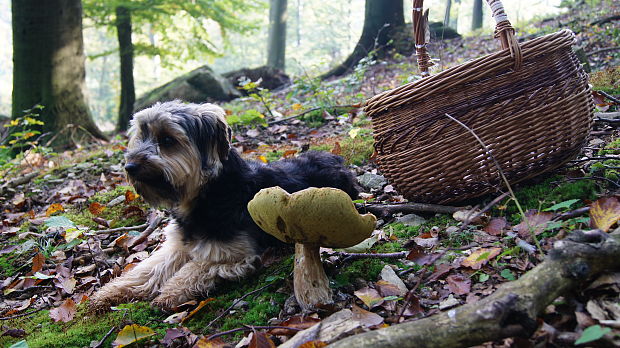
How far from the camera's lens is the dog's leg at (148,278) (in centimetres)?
342

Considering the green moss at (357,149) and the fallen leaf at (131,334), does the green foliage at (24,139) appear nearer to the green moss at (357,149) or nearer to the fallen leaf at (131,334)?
the green moss at (357,149)

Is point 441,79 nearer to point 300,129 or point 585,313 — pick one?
point 585,313

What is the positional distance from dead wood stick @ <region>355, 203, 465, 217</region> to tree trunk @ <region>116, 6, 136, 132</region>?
1141cm

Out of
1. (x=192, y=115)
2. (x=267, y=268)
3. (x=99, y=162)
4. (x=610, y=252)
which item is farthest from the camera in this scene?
(x=99, y=162)

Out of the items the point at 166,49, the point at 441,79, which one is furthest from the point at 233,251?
the point at 166,49

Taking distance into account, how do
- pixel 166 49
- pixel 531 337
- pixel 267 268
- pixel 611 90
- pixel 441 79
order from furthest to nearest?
pixel 166 49
pixel 611 90
pixel 267 268
pixel 441 79
pixel 531 337

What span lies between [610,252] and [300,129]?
253 inches

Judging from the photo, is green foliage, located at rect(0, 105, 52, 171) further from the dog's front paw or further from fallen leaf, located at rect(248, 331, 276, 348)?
fallen leaf, located at rect(248, 331, 276, 348)

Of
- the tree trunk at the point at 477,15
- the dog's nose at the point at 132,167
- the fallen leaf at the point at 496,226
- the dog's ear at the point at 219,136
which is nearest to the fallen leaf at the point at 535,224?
the fallen leaf at the point at 496,226

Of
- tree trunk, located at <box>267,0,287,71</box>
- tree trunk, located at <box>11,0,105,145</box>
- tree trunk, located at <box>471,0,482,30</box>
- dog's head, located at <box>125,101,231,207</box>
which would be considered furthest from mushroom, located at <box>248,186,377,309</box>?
tree trunk, located at <box>471,0,482,30</box>

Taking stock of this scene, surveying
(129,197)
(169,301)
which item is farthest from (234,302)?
(129,197)

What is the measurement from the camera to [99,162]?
7.63 meters

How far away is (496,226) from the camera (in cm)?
298

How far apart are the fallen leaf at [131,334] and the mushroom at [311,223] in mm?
1012
